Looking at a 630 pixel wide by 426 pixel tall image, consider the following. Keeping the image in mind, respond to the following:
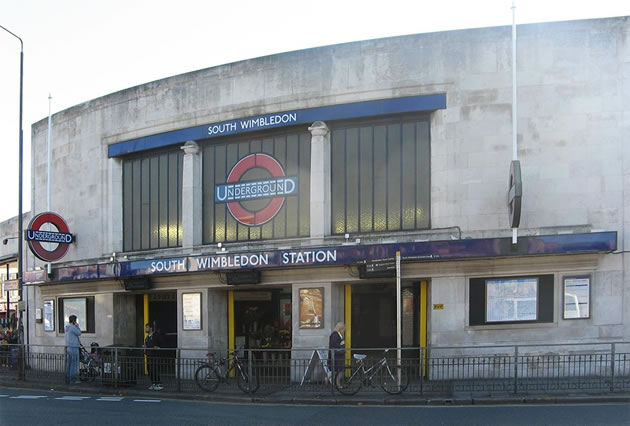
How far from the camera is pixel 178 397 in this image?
1440cm

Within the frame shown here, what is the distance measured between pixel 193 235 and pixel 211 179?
1796mm

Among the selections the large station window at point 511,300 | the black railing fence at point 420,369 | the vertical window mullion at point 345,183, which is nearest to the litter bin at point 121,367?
the black railing fence at point 420,369

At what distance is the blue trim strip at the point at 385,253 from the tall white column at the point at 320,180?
1.04 meters

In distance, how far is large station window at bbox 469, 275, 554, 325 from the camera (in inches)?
599

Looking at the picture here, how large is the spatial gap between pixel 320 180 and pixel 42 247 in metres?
10.4

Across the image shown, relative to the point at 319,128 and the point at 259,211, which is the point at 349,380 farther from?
the point at 319,128

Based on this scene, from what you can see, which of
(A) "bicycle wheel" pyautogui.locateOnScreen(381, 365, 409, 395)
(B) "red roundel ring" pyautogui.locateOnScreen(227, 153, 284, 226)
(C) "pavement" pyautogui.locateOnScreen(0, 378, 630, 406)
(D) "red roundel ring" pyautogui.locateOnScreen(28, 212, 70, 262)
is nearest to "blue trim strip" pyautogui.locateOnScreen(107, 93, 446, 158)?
(B) "red roundel ring" pyautogui.locateOnScreen(227, 153, 284, 226)

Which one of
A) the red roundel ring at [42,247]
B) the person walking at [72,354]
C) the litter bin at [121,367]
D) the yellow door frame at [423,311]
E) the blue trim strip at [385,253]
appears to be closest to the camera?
the blue trim strip at [385,253]

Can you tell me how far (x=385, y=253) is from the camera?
51.1ft

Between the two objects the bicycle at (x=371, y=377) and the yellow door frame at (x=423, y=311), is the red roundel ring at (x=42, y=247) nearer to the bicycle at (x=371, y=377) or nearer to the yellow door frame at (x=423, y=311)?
the bicycle at (x=371, y=377)

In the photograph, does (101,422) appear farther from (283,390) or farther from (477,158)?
(477,158)

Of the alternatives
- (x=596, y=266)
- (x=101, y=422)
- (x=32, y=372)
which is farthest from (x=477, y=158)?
(x=32, y=372)

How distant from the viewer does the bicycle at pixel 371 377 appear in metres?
13.2

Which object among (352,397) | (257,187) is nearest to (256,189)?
(257,187)
